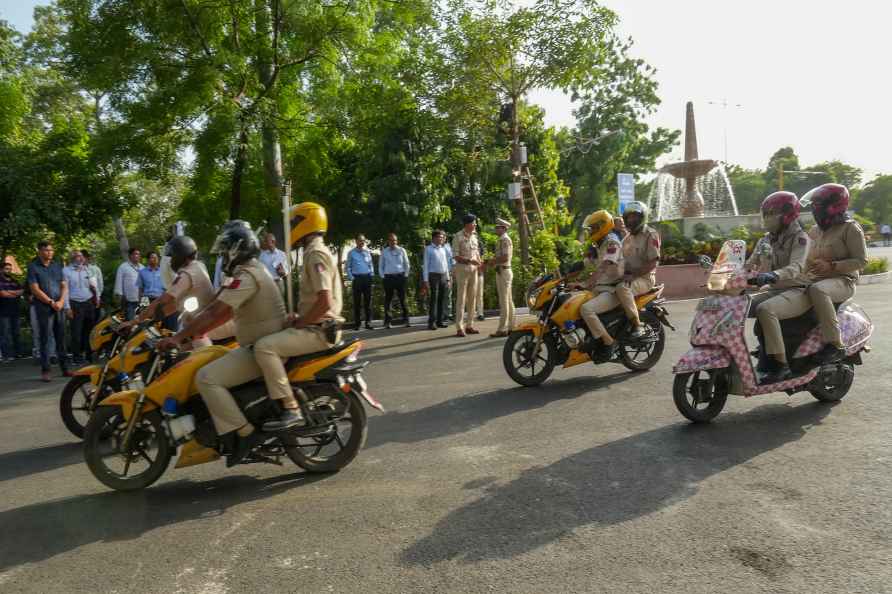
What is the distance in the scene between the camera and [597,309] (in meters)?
7.62

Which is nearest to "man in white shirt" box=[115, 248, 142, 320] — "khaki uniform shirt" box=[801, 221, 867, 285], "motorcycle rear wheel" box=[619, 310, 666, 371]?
"motorcycle rear wheel" box=[619, 310, 666, 371]

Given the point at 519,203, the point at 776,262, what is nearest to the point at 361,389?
the point at 776,262

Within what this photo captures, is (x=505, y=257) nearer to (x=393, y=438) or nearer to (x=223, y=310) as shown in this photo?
(x=393, y=438)

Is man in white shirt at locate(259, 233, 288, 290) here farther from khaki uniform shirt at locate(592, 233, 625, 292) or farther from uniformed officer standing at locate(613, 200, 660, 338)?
uniformed officer standing at locate(613, 200, 660, 338)

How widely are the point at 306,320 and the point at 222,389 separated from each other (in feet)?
2.28

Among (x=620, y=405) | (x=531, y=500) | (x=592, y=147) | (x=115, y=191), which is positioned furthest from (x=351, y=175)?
(x=531, y=500)

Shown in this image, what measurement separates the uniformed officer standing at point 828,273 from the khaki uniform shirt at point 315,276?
3.55 m

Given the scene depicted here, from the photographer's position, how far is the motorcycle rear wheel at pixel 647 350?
808 cm

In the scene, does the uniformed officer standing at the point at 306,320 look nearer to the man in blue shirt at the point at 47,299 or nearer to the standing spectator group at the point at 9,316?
the man in blue shirt at the point at 47,299

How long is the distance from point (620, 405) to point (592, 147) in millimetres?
32187

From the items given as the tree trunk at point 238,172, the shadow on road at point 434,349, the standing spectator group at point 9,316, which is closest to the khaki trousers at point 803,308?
the shadow on road at point 434,349

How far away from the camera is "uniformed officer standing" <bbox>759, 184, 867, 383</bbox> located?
19.3ft

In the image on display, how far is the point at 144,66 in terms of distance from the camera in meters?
14.9

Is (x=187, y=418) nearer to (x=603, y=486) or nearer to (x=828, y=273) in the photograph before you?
(x=603, y=486)
